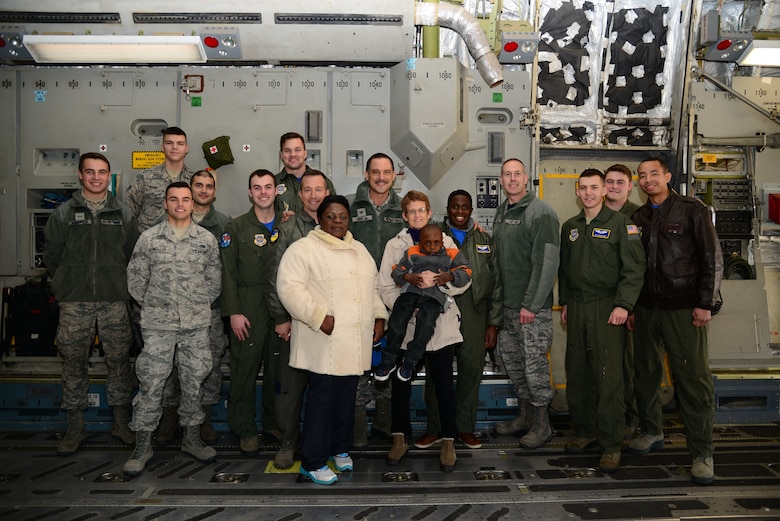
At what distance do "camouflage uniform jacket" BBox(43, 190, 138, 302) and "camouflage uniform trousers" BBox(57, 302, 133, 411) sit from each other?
0.09 meters

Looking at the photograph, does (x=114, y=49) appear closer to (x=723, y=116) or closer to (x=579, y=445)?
(x=579, y=445)

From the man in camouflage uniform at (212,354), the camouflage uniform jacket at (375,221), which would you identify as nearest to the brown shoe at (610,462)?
the camouflage uniform jacket at (375,221)

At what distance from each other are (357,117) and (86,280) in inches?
103

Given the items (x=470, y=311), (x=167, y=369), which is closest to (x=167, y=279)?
(x=167, y=369)

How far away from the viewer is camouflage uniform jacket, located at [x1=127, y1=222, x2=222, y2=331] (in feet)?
11.8

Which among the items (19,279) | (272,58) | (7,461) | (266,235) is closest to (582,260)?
(266,235)

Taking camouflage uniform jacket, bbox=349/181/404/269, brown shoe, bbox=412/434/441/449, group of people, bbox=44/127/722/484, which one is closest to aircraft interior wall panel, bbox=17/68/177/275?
group of people, bbox=44/127/722/484

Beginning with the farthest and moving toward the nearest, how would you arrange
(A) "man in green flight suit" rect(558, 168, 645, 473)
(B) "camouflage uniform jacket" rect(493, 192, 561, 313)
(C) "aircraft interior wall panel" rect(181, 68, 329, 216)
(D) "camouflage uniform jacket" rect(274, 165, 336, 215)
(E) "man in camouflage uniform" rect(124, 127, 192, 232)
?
(C) "aircraft interior wall panel" rect(181, 68, 329, 216)
(E) "man in camouflage uniform" rect(124, 127, 192, 232)
(D) "camouflage uniform jacket" rect(274, 165, 336, 215)
(B) "camouflage uniform jacket" rect(493, 192, 561, 313)
(A) "man in green flight suit" rect(558, 168, 645, 473)

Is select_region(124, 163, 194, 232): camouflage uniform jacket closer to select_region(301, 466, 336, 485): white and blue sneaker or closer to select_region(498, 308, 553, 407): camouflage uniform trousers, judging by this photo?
select_region(301, 466, 336, 485): white and blue sneaker

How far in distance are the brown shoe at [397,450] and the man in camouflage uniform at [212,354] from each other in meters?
1.43

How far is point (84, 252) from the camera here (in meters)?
4.07

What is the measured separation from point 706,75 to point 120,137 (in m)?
5.64

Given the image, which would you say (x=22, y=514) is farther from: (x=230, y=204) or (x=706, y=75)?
(x=706, y=75)

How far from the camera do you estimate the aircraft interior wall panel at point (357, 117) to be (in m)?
4.90
